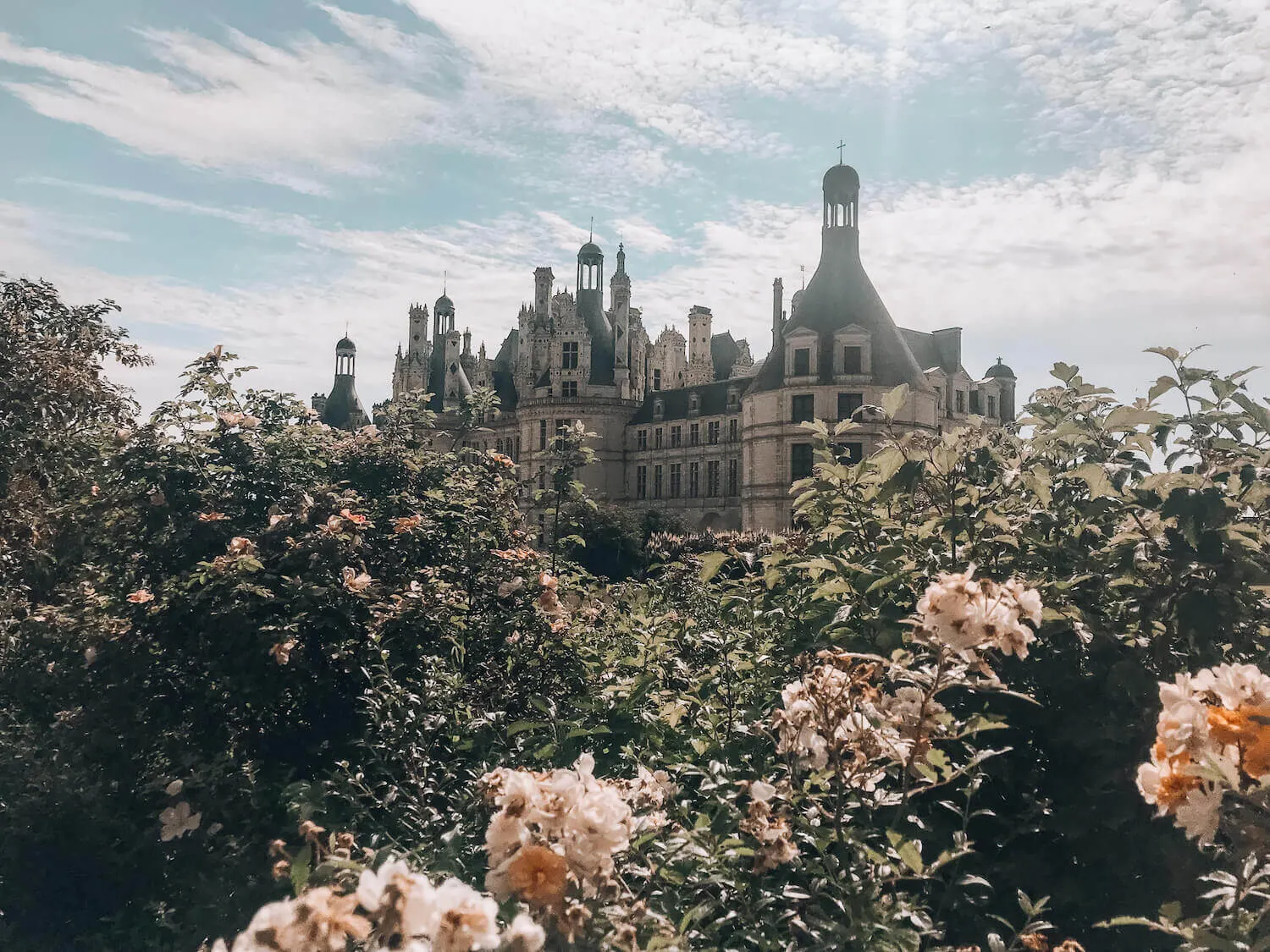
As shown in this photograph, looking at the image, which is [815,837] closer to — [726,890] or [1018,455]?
[726,890]

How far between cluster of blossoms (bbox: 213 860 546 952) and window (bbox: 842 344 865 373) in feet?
124

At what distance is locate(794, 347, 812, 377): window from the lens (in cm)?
3844

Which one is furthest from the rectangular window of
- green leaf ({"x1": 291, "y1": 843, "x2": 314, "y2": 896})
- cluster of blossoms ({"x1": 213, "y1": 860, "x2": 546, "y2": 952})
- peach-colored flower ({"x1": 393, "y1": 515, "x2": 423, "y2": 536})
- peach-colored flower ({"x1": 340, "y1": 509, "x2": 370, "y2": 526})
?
cluster of blossoms ({"x1": 213, "y1": 860, "x2": 546, "y2": 952})

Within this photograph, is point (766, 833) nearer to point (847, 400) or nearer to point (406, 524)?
point (406, 524)

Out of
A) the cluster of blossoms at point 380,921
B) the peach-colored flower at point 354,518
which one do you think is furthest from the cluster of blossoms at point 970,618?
the peach-colored flower at point 354,518

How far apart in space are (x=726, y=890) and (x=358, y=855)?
4.90 ft

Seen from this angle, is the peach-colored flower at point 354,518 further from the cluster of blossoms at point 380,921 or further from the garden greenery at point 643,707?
the cluster of blossoms at point 380,921

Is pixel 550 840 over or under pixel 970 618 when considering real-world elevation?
under

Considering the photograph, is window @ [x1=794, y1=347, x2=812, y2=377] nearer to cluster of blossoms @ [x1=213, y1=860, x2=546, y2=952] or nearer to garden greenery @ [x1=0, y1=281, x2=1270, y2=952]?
garden greenery @ [x1=0, y1=281, x2=1270, y2=952]

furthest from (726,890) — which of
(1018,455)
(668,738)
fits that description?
(1018,455)

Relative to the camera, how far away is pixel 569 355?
2219 inches

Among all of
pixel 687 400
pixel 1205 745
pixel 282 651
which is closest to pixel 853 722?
pixel 1205 745

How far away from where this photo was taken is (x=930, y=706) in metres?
2.67

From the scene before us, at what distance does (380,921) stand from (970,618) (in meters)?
1.64
